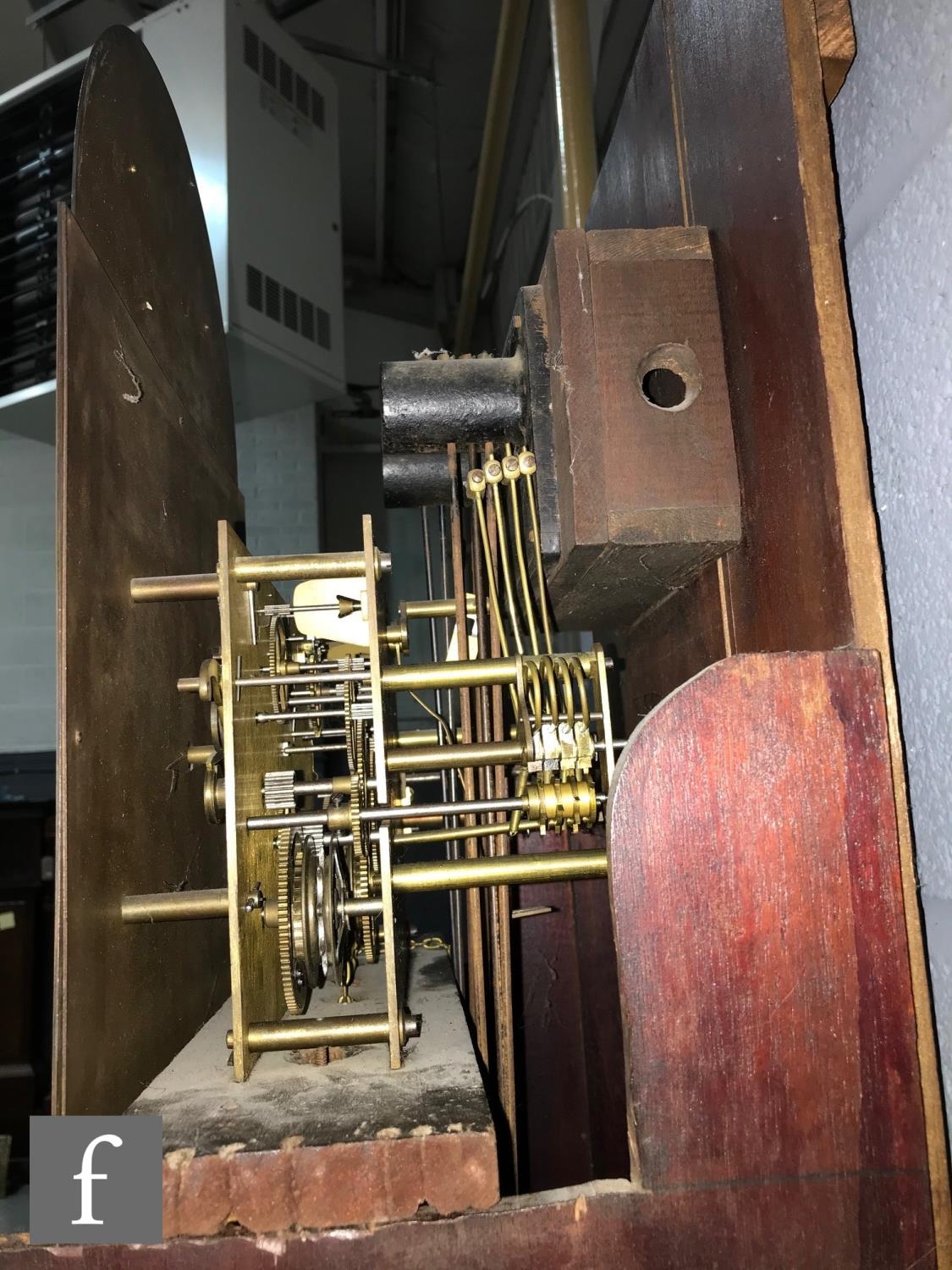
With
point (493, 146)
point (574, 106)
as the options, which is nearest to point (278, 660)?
point (574, 106)

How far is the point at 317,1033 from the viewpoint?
87 cm

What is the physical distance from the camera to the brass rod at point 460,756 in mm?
961

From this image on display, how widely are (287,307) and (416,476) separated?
2.07 metres

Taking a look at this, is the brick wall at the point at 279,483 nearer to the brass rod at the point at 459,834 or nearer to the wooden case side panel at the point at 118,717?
the wooden case side panel at the point at 118,717

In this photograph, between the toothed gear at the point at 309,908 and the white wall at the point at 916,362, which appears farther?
the toothed gear at the point at 309,908

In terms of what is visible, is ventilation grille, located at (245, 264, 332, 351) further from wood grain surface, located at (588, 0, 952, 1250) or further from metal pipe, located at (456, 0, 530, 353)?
wood grain surface, located at (588, 0, 952, 1250)

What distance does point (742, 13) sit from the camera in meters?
0.82

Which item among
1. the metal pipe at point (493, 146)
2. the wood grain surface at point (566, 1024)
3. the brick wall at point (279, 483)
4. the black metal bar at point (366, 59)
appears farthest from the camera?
the brick wall at point (279, 483)

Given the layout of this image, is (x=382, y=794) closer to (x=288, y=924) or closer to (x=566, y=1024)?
(x=288, y=924)

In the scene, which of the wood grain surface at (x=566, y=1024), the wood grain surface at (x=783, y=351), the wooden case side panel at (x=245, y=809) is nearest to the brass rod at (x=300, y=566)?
the wooden case side panel at (x=245, y=809)

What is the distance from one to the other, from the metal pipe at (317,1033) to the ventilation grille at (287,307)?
8.22ft

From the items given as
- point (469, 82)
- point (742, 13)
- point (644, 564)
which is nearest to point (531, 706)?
point (644, 564)

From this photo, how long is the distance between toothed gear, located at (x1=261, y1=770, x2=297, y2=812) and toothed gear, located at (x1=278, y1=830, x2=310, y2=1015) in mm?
27

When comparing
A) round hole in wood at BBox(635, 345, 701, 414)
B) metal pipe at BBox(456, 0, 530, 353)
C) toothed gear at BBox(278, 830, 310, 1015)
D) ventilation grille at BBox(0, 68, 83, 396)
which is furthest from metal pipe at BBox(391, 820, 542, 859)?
metal pipe at BBox(456, 0, 530, 353)
